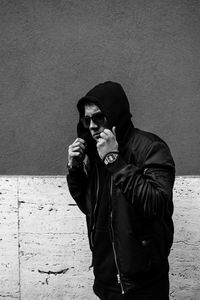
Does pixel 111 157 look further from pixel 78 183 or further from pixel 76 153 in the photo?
pixel 78 183

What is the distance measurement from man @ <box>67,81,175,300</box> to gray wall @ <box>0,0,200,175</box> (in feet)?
4.15

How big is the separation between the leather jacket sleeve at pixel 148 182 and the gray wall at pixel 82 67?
156cm

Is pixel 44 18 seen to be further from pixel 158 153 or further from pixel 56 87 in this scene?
pixel 158 153

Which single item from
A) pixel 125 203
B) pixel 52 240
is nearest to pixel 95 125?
pixel 125 203

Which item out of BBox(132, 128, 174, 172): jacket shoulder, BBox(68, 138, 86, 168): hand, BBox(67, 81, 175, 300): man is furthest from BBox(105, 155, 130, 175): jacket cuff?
BBox(68, 138, 86, 168): hand

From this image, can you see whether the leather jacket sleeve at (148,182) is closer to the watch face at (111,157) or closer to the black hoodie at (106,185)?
the watch face at (111,157)

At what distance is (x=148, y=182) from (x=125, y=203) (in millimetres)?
236

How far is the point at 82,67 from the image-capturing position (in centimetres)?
456

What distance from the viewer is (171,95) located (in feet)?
15.1

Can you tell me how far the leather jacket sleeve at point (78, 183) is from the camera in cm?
344

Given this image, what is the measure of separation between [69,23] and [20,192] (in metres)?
1.30

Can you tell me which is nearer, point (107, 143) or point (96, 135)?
point (107, 143)

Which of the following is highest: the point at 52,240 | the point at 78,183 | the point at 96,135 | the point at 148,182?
the point at 96,135

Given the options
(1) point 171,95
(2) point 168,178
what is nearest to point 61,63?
(1) point 171,95
